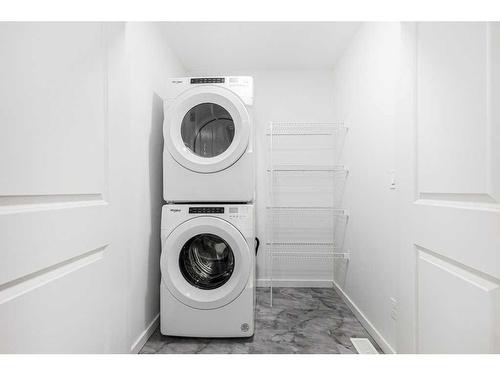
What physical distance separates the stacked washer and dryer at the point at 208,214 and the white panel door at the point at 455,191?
0.96 m

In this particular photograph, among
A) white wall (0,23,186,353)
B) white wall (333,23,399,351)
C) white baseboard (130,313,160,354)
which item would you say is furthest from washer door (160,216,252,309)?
white wall (333,23,399,351)

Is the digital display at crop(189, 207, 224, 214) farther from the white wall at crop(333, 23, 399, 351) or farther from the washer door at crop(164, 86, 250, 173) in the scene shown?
the white wall at crop(333, 23, 399, 351)

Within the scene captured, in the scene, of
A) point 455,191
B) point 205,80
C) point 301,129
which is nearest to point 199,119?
point 205,80

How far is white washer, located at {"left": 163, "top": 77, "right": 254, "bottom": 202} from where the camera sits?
1834mm

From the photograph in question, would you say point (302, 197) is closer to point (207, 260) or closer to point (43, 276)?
point (207, 260)

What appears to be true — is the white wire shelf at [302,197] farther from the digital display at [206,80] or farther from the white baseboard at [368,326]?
the digital display at [206,80]

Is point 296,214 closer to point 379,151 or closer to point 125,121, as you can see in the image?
point 379,151

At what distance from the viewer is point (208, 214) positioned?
1789 mm

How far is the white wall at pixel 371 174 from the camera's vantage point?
5.27ft

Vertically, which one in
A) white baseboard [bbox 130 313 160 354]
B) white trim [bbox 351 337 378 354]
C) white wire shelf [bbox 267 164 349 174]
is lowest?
white trim [bbox 351 337 378 354]

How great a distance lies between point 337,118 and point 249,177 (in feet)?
4.47

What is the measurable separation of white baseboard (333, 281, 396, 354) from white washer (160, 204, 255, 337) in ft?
2.51
